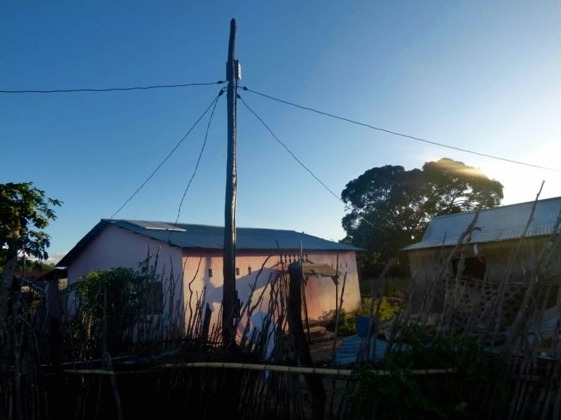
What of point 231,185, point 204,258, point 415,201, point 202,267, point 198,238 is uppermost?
point 415,201

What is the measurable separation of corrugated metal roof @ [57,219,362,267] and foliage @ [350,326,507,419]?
288 inches

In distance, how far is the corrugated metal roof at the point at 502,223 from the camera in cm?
1591

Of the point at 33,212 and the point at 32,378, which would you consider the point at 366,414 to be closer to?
the point at 32,378

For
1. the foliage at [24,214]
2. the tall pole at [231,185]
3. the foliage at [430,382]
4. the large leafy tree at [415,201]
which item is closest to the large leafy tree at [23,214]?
the foliage at [24,214]

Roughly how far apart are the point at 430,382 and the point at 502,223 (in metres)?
18.0

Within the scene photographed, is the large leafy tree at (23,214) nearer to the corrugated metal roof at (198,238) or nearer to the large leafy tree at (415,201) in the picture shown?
the corrugated metal roof at (198,238)

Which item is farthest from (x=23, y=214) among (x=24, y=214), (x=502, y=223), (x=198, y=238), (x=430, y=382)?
(x=502, y=223)

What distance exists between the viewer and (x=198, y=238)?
13.2 metres

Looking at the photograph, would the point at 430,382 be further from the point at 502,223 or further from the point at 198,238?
the point at 502,223

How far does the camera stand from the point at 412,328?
2.88 m

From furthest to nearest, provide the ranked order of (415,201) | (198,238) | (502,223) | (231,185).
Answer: (415,201) < (502,223) < (198,238) < (231,185)

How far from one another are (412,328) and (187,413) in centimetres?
254

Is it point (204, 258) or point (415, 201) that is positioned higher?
point (415, 201)

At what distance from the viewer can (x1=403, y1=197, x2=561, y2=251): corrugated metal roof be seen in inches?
627
